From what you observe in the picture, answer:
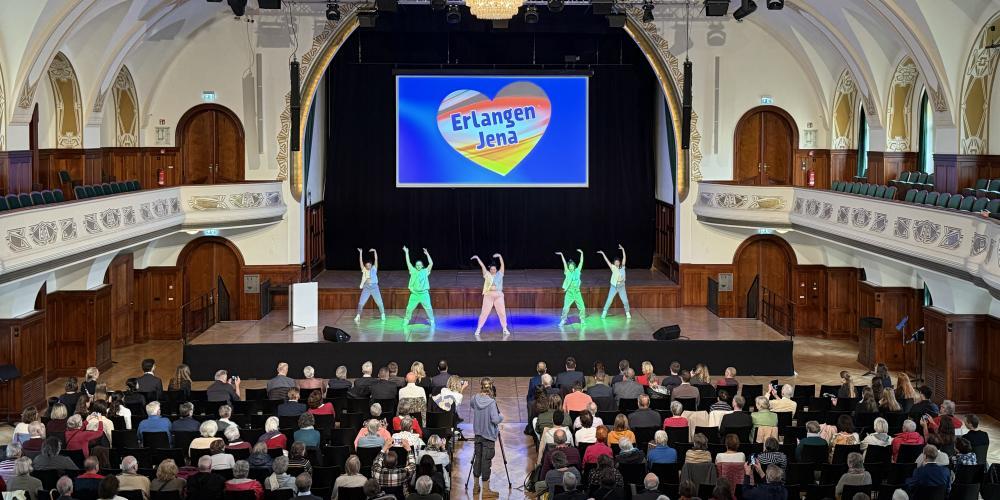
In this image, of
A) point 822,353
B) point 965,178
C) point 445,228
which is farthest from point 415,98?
point 965,178

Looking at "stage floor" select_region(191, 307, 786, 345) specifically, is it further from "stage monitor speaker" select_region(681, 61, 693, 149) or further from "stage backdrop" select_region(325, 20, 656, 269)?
"stage backdrop" select_region(325, 20, 656, 269)

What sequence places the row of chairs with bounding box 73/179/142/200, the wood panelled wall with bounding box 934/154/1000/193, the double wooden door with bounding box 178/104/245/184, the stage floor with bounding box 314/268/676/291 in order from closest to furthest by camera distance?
the wood panelled wall with bounding box 934/154/1000/193, the row of chairs with bounding box 73/179/142/200, the double wooden door with bounding box 178/104/245/184, the stage floor with bounding box 314/268/676/291

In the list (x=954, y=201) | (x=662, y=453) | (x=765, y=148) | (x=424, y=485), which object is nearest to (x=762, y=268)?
(x=765, y=148)

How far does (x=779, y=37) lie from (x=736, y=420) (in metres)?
15.8

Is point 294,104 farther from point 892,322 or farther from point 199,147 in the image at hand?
point 892,322

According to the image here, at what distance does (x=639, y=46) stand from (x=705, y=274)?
18.7ft

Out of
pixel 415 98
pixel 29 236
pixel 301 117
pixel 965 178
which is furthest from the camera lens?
pixel 415 98

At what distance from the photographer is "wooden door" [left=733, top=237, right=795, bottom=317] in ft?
94.6

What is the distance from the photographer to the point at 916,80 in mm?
25438

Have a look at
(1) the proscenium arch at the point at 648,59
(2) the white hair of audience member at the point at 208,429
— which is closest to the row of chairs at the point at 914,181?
(1) the proscenium arch at the point at 648,59

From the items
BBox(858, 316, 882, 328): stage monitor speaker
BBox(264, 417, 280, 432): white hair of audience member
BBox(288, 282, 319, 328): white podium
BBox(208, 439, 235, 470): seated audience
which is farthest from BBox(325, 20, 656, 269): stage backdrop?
BBox(208, 439, 235, 470): seated audience

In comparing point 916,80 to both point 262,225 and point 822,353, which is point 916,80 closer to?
point 822,353

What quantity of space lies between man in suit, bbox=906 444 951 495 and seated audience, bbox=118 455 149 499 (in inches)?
306

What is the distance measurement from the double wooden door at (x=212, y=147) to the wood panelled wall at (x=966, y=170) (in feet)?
51.6
